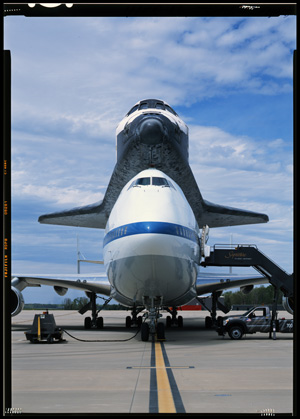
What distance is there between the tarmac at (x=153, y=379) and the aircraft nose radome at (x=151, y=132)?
11976 millimetres

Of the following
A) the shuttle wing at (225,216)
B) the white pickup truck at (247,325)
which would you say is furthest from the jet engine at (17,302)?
the shuttle wing at (225,216)

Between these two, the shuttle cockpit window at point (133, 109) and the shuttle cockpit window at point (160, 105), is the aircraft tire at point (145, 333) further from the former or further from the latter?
the shuttle cockpit window at point (160, 105)

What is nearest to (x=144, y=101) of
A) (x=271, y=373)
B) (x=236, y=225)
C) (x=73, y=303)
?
(x=236, y=225)

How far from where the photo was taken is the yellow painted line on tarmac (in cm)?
643

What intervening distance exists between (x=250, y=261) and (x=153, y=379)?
12038mm

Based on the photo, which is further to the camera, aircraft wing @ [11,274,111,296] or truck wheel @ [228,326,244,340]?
aircraft wing @ [11,274,111,296]

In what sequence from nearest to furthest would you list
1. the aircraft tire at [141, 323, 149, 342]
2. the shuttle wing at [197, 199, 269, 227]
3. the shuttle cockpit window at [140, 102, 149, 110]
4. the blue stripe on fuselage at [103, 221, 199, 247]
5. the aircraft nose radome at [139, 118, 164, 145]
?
the blue stripe on fuselage at [103, 221, 199, 247] → the aircraft tire at [141, 323, 149, 342] → the aircraft nose radome at [139, 118, 164, 145] → the shuttle cockpit window at [140, 102, 149, 110] → the shuttle wing at [197, 199, 269, 227]

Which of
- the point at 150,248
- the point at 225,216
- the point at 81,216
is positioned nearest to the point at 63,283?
the point at 81,216

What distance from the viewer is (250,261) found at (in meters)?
20.5

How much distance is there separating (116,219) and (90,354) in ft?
17.7

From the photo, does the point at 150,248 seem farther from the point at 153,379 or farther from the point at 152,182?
the point at 153,379

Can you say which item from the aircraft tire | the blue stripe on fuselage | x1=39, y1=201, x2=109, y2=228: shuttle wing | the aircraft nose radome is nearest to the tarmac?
the aircraft tire

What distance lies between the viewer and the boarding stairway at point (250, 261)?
2039 cm

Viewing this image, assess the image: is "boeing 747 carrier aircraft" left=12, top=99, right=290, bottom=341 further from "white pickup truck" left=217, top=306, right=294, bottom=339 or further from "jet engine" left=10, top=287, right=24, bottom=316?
"white pickup truck" left=217, top=306, right=294, bottom=339
